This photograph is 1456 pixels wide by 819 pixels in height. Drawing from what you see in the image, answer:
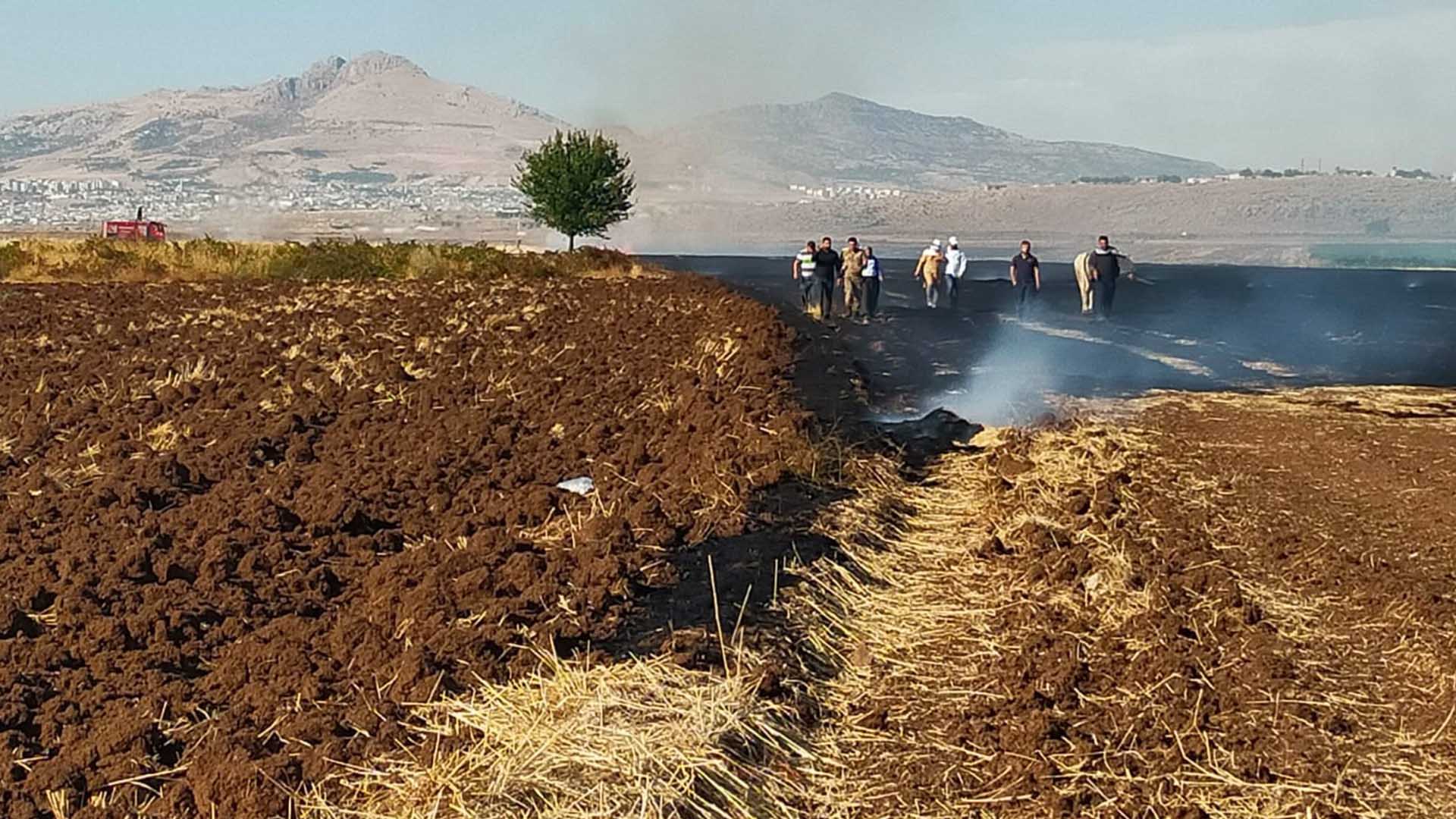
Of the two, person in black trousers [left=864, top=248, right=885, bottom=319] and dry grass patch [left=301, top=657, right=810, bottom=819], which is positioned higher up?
person in black trousers [left=864, top=248, right=885, bottom=319]

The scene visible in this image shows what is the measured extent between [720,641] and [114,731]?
8.54 feet

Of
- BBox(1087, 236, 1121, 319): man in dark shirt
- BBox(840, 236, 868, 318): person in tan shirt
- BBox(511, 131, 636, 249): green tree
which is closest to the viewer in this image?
BBox(840, 236, 868, 318): person in tan shirt

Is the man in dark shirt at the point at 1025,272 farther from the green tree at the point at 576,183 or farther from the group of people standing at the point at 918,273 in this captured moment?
the green tree at the point at 576,183

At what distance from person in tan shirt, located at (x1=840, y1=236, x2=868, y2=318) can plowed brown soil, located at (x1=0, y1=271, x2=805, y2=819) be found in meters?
7.97

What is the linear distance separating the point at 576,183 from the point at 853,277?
3092 cm

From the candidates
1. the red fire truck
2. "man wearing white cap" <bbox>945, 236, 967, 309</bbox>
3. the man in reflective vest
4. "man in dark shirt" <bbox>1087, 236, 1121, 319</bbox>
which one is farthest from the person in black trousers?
the red fire truck

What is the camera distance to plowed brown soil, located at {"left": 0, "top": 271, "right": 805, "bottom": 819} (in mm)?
5938

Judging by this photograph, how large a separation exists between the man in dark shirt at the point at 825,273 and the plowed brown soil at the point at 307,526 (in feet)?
24.6

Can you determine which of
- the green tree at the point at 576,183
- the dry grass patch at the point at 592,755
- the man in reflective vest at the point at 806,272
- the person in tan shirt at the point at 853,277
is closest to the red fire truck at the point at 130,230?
the green tree at the point at 576,183

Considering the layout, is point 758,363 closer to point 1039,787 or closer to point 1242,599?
point 1242,599

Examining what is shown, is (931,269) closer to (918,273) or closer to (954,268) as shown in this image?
(954,268)

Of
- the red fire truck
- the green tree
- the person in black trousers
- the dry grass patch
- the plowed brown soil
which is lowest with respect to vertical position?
the dry grass patch

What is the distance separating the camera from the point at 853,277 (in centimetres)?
2767

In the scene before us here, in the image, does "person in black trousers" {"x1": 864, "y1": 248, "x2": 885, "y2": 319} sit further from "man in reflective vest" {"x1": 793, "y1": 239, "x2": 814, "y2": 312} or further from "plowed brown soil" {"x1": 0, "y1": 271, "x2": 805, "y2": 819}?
"plowed brown soil" {"x1": 0, "y1": 271, "x2": 805, "y2": 819}
